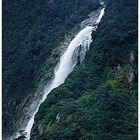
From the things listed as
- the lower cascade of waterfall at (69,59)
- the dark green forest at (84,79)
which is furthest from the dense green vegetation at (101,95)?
the lower cascade of waterfall at (69,59)

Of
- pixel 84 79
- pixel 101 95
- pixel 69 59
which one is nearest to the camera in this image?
pixel 101 95

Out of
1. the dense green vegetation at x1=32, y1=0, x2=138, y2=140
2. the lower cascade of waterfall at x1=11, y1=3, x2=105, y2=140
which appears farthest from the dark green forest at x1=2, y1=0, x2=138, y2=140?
the lower cascade of waterfall at x1=11, y1=3, x2=105, y2=140

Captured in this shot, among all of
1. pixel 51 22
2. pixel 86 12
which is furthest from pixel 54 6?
pixel 86 12

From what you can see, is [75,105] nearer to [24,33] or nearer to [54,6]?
[24,33]

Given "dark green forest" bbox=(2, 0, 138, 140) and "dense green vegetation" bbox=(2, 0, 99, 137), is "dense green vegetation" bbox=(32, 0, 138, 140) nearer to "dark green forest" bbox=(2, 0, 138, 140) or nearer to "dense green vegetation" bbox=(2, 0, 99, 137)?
"dark green forest" bbox=(2, 0, 138, 140)

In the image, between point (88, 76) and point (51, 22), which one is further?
point (51, 22)

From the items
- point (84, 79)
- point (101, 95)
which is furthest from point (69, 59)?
point (101, 95)

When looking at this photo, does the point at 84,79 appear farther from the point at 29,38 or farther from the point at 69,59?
the point at 29,38

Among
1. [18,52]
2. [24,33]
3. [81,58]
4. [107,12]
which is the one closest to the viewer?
[81,58]
